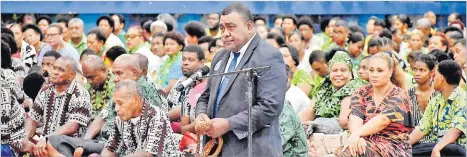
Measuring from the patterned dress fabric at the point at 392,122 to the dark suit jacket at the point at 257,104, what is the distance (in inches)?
58.0

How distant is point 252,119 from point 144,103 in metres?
1.86

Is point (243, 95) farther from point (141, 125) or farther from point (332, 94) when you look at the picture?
point (332, 94)

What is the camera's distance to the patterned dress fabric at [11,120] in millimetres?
8602

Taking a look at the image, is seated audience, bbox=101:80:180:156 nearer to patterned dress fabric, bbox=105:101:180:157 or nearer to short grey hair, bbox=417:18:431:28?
patterned dress fabric, bbox=105:101:180:157

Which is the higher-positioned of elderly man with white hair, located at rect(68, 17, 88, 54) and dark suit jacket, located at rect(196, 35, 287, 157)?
elderly man with white hair, located at rect(68, 17, 88, 54)

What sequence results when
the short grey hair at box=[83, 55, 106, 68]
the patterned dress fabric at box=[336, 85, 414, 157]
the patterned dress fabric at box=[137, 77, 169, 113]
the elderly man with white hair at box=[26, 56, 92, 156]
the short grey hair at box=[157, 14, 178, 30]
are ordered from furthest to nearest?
the short grey hair at box=[157, 14, 178, 30] → the short grey hair at box=[83, 55, 106, 68] → the elderly man with white hair at box=[26, 56, 92, 156] → the patterned dress fabric at box=[137, 77, 169, 113] → the patterned dress fabric at box=[336, 85, 414, 157]

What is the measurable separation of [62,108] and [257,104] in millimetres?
3335

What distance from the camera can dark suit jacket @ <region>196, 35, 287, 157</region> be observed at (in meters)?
6.44

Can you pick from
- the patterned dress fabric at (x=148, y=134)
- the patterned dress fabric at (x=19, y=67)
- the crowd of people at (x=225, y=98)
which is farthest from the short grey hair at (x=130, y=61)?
the patterned dress fabric at (x=19, y=67)

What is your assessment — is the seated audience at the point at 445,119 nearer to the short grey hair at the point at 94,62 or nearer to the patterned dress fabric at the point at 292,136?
the patterned dress fabric at the point at 292,136

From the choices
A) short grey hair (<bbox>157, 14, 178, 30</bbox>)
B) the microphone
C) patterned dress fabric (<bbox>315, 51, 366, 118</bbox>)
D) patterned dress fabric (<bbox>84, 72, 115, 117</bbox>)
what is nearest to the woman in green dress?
patterned dress fabric (<bbox>315, 51, 366, 118</bbox>)

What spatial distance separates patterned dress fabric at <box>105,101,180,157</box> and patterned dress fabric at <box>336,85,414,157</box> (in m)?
1.36

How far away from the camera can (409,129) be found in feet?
26.0

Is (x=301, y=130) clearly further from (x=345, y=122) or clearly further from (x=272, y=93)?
(x=272, y=93)
